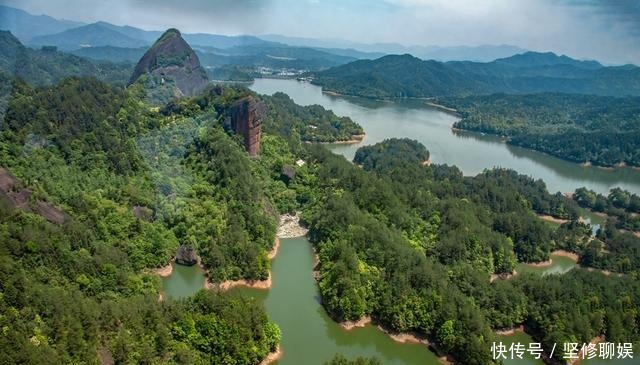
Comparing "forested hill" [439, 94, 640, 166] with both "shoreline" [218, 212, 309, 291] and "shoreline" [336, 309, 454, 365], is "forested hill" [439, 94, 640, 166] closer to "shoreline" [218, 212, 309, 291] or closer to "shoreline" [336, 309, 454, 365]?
"shoreline" [218, 212, 309, 291]

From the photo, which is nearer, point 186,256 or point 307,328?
point 307,328

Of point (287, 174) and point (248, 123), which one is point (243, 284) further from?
point (248, 123)

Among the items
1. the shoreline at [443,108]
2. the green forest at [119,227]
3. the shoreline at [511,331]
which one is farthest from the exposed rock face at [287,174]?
the shoreline at [443,108]

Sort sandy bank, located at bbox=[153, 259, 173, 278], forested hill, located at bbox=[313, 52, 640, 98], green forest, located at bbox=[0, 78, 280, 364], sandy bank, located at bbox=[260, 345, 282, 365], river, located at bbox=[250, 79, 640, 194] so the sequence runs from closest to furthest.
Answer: green forest, located at bbox=[0, 78, 280, 364]
sandy bank, located at bbox=[260, 345, 282, 365]
sandy bank, located at bbox=[153, 259, 173, 278]
river, located at bbox=[250, 79, 640, 194]
forested hill, located at bbox=[313, 52, 640, 98]

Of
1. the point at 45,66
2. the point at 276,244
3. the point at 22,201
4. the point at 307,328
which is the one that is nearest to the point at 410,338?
the point at 307,328

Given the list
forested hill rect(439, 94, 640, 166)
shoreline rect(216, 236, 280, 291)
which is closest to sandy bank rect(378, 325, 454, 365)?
shoreline rect(216, 236, 280, 291)

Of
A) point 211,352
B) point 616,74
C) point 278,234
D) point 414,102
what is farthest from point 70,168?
point 616,74
